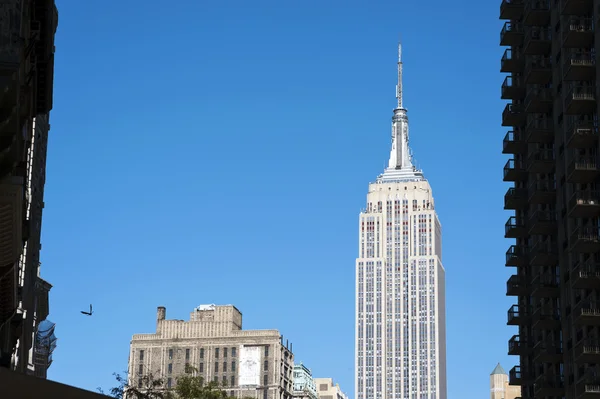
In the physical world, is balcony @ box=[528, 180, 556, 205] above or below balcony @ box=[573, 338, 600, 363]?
above

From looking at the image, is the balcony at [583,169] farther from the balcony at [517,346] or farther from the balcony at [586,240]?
the balcony at [517,346]

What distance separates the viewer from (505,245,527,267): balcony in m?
93.5

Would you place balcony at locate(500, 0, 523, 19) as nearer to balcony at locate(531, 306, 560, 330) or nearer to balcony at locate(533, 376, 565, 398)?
balcony at locate(531, 306, 560, 330)

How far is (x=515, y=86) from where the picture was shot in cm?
9675

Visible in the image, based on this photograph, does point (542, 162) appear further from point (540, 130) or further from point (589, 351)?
point (589, 351)

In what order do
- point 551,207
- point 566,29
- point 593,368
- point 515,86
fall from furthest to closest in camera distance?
point 515,86 < point 551,207 < point 566,29 < point 593,368

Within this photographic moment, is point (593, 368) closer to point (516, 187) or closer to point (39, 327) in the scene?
point (516, 187)

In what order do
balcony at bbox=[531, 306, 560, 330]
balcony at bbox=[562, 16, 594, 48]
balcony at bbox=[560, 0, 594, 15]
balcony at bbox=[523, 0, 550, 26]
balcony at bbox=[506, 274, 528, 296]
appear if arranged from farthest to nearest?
balcony at bbox=[506, 274, 528, 296] < balcony at bbox=[523, 0, 550, 26] < balcony at bbox=[531, 306, 560, 330] < balcony at bbox=[560, 0, 594, 15] < balcony at bbox=[562, 16, 594, 48]

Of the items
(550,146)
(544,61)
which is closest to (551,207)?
(550,146)

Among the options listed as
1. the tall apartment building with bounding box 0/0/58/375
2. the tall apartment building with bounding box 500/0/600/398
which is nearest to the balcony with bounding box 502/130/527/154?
the tall apartment building with bounding box 500/0/600/398

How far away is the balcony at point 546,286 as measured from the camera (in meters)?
83.9

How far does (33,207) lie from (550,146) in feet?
141

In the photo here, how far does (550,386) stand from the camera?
8212cm

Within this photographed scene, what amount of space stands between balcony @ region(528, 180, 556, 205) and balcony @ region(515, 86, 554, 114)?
523 centimetres
